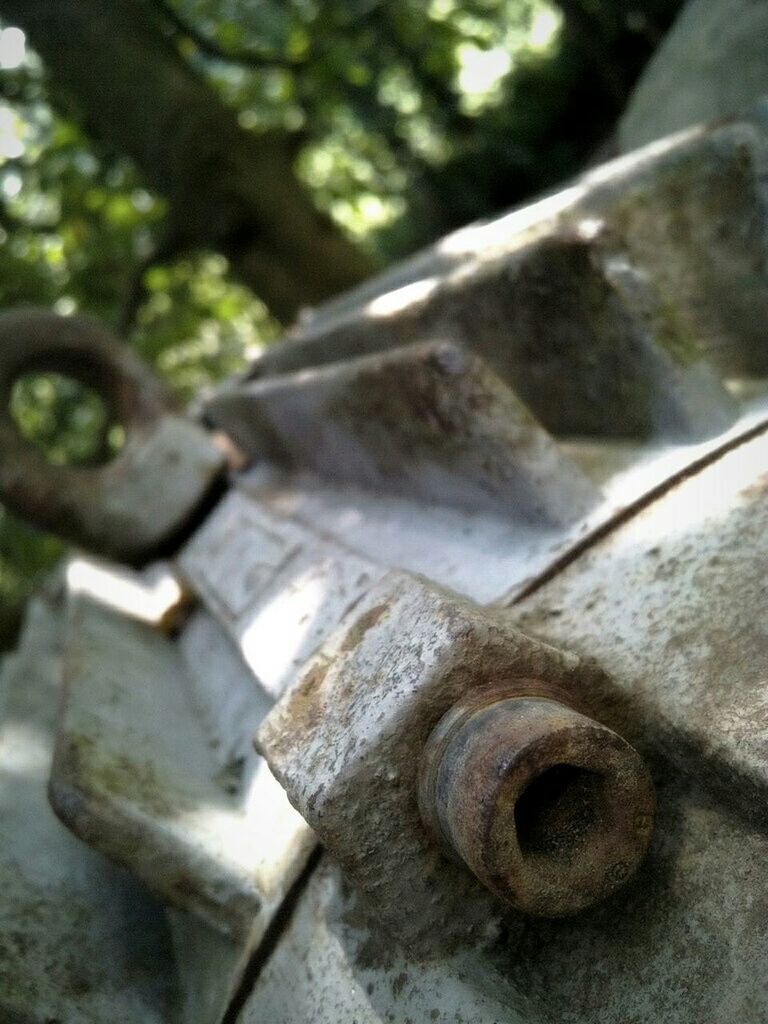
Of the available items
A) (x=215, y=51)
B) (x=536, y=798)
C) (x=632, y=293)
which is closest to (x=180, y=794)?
(x=536, y=798)

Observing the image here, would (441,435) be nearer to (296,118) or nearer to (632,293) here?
(632,293)

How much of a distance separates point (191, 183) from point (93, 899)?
3.53 m

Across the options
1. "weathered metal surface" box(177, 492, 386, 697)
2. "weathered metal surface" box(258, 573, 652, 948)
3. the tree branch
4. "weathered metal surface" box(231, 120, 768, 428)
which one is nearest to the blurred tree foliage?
the tree branch

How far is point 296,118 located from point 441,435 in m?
5.48

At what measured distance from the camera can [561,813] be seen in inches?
31.0

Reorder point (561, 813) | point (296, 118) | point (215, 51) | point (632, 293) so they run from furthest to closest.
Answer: point (296, 118) < point (215, 51) < point (632, 293) < point (561, 813)

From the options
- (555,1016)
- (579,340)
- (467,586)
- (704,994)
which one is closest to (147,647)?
(467,586)

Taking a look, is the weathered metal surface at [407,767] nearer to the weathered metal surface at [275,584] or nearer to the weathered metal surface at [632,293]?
the weathered metal surface at [275,584]

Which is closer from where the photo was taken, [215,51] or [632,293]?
[632,293]

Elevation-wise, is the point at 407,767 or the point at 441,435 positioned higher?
the point at 441,435

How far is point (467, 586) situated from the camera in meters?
1.12

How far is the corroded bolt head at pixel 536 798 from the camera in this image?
0.71m

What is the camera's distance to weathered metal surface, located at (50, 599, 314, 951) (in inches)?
40.5

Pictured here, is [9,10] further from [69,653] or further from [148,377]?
[69,653]
